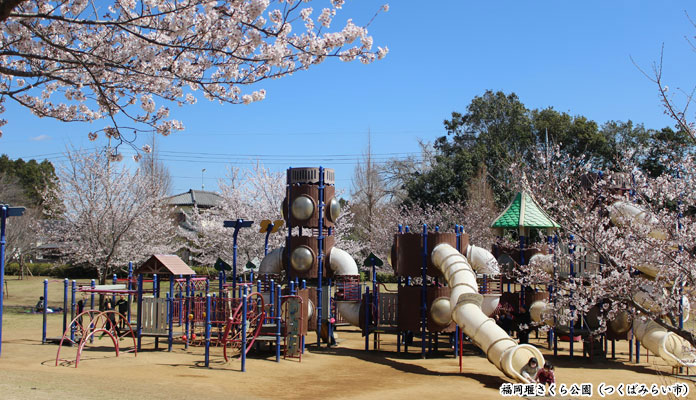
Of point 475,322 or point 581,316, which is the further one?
point 581,316

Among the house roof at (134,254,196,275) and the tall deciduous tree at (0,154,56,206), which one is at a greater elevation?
the tall deciduous tree at (0,154,56,206)

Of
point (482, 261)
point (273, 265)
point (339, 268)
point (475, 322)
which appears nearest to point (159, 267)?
point (273, 265)

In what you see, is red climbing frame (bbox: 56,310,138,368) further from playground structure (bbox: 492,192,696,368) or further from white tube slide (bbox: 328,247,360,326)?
playground structure (bbox: 492,192,696,368)

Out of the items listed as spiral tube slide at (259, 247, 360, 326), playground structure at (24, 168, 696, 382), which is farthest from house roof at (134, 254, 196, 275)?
spiral tube slide at (259, 247, 360, 326)

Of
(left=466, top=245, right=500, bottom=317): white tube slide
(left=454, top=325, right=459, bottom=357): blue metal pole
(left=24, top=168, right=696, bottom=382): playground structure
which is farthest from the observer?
(left=466, top=245, right=500, bottom=317): white tube slide

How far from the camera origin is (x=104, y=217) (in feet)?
91.9

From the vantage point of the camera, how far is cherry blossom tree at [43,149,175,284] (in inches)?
1105

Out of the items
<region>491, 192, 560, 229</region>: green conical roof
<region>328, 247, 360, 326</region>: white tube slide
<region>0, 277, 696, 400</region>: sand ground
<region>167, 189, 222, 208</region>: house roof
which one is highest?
<region>167, 189, 222, 208</region>: house roof

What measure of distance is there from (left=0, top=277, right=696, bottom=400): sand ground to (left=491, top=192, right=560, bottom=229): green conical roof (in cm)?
396

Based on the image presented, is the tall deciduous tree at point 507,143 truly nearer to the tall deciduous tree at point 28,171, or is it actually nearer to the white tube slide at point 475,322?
A: the white tube slide at point 475,322

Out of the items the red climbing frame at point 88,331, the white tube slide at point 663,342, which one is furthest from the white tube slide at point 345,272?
the white tube slide at point 663,342

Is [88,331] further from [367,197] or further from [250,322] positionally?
[367,197]

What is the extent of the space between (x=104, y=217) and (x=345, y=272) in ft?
45.2

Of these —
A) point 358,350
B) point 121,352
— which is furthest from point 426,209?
point 121,352
